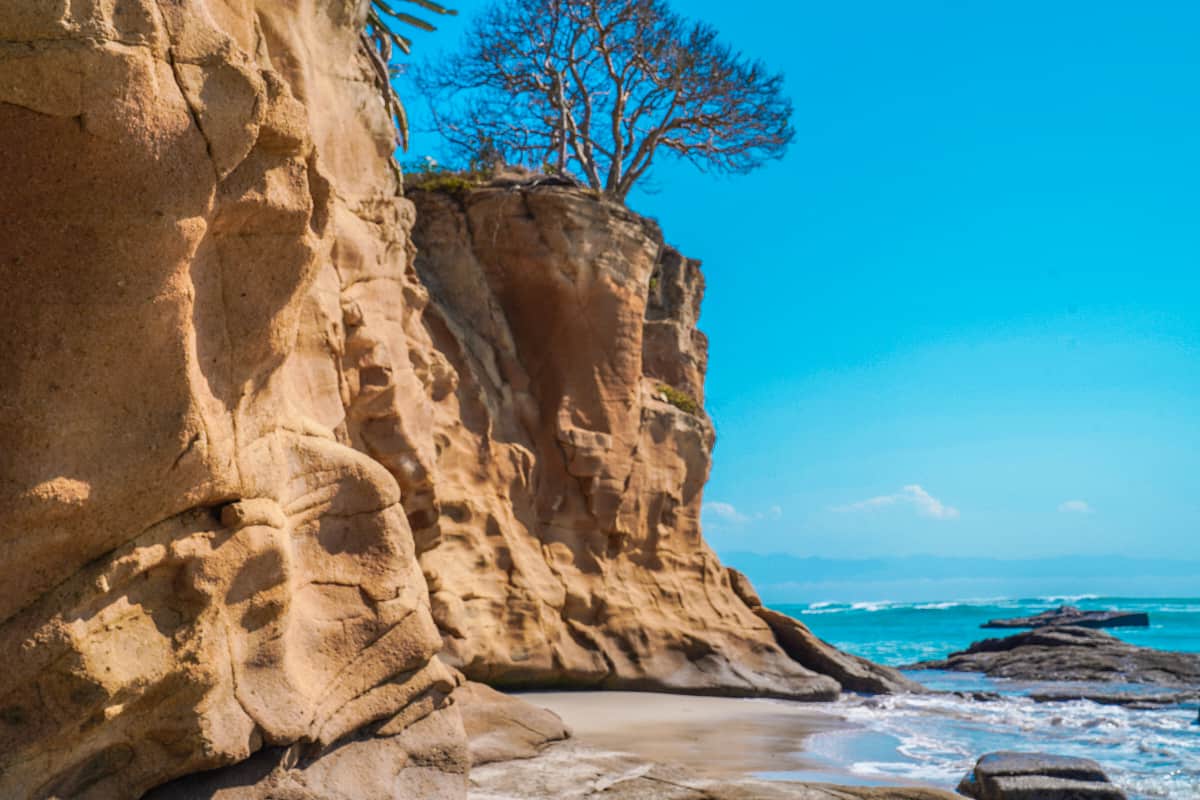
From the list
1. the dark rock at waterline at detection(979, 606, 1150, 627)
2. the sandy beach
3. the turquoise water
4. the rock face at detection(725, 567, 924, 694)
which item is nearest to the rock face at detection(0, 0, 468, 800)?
the sandy beach

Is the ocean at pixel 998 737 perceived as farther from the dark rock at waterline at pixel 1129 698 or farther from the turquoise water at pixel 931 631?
the turquoise water at pixel 931 631

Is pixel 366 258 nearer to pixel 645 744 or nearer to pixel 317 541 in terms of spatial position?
pixel 317 541

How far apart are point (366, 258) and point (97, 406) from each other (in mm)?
5523

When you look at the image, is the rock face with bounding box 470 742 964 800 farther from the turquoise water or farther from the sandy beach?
the turquoise water

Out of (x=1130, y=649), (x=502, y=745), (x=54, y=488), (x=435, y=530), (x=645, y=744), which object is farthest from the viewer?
(x=1130, y=649)

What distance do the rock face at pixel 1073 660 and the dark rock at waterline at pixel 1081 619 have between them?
1632 cm

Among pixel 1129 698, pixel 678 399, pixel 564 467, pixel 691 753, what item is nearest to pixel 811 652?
pixel 678 399

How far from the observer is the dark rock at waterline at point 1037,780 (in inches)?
322

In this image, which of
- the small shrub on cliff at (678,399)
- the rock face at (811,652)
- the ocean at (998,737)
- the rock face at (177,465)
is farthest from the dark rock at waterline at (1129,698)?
the rock face at (177,465)

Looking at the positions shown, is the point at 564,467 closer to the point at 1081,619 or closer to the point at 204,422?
the point at 204,422

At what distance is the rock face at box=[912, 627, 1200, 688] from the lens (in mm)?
20781

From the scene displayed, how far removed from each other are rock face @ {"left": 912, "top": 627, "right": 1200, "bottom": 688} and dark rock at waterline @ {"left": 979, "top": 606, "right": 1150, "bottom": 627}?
53.5ft

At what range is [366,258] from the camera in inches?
399

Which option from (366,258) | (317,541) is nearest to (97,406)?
(317,541)
